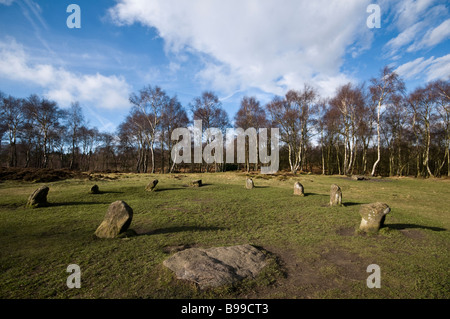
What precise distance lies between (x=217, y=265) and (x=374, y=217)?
575cm

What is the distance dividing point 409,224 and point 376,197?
6655 millimetres

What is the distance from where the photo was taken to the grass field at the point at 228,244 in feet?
12.5

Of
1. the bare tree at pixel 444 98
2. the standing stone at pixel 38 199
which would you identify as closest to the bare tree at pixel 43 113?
the standing stone at pixel 38 199

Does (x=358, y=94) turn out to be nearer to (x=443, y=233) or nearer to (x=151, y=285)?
(x=443, y=233)

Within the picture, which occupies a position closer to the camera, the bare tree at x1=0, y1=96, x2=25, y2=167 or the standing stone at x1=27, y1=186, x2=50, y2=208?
the standing stone at x1=27, y1=186, x2=50, y2=208

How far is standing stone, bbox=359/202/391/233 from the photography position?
696 centimetres

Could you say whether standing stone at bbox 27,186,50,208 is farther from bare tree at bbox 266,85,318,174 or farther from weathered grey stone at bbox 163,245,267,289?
bare tree at bbox 266,85,318,174

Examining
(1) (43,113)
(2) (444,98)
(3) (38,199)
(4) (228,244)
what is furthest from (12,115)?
(2) (444,98)

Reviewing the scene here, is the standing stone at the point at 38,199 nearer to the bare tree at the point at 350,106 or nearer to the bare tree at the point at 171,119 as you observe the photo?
the bare tree at the point at 171,119

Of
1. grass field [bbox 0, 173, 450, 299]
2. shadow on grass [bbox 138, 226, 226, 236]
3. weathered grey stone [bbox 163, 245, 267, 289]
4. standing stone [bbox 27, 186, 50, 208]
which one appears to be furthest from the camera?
standing stone [bbox 27, 186, 50, 208]

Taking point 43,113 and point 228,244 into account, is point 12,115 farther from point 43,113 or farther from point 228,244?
point 228,244

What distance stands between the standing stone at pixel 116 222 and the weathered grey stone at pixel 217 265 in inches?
102

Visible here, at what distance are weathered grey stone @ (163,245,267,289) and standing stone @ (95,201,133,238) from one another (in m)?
2.59

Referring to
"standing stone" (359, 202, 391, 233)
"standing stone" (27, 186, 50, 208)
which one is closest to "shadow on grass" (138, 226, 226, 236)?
"standing stone" (359, 202, 391, 233)
